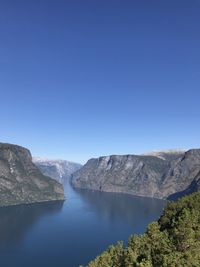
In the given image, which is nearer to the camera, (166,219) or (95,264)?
(95,264)

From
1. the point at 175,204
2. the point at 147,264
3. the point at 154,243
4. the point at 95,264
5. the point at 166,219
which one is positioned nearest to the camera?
the point at 147,264

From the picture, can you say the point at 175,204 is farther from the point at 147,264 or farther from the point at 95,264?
the point at 147,264

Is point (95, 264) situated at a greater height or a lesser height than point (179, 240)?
→ lesser

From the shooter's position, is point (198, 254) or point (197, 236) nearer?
point (198, 254)

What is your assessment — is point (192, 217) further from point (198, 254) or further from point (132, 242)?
point (198, 254)

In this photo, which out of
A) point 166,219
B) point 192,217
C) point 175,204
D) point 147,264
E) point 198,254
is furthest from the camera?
point 175,204

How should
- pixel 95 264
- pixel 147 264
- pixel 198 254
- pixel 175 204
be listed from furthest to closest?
pixel 175 204 < pixel 95 264 < pixel 198 254 < pixel 147 264

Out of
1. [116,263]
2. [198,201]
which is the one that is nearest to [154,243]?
[116,263]

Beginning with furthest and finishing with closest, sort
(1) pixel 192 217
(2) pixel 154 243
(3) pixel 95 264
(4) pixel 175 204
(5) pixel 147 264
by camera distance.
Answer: (4) pixel 175 204 → (1) pixel 192 217 → (2) pixel 154 243 → (3) pixel 95 264 → (5) pixel 147 264

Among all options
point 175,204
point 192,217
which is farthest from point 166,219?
point 192,217
